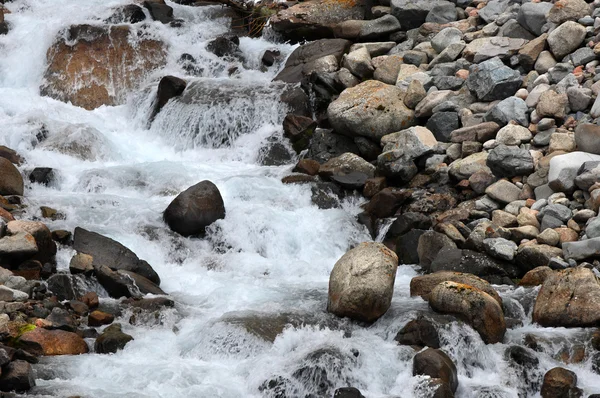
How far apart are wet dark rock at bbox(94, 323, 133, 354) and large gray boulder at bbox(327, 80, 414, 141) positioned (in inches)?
234

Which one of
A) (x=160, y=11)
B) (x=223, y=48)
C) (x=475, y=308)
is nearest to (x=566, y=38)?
(x=475, y=308)

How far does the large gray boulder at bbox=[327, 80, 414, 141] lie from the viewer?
12133mm

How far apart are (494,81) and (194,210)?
15.6 ft

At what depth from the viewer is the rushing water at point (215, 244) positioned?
678 cm

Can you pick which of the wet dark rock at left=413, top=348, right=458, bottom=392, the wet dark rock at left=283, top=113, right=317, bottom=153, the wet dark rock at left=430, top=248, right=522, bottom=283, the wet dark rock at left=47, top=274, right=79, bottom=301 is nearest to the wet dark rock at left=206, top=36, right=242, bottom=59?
the wet dark rock at left=283, top=113, right=317, bottom=153

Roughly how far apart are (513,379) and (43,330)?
4.13 meters

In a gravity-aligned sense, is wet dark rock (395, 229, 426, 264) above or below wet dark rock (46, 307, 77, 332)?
below

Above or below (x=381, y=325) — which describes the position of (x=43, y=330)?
above

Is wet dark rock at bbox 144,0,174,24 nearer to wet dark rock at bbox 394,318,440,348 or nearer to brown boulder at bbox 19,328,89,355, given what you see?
brown boulder at bbox 19,328,89,355

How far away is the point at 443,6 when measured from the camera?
14625 millimetres

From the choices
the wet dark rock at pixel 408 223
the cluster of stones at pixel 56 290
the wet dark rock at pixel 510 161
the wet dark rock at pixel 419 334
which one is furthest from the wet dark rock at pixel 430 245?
the cluster of stones at pixel 56 290

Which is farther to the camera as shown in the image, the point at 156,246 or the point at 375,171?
the point at 375,171

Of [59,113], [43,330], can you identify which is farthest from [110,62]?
[43,330]

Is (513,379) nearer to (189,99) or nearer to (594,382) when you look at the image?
(594,382)
